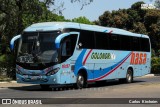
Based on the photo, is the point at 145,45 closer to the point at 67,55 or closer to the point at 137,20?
the point at 67,55

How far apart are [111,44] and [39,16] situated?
723 centimetres

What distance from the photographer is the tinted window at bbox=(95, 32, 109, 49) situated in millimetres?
24286

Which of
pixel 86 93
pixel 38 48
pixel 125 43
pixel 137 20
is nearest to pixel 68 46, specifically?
pixel 38 48

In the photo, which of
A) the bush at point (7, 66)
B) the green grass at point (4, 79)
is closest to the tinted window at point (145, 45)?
the bush at point (7, 66)

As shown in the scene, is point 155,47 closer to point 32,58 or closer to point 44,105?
point 32,58

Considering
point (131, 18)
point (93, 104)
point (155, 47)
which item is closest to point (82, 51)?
point (93, 104)

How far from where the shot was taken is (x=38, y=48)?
69.6ft

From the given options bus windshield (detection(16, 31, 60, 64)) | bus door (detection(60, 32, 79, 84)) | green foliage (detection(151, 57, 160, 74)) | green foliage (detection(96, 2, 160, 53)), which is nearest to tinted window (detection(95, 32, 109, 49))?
bus door (detection(60, 32, 79, 84))

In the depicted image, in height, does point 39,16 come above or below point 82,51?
above

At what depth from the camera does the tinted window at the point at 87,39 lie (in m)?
22.7

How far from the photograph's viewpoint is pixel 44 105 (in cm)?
1463

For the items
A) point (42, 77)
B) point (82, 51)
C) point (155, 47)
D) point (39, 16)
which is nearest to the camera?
point (42, 77)

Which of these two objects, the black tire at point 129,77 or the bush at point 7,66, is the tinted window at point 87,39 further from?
the bush at point 7,66

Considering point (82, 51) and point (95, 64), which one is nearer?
point (82, 51)
